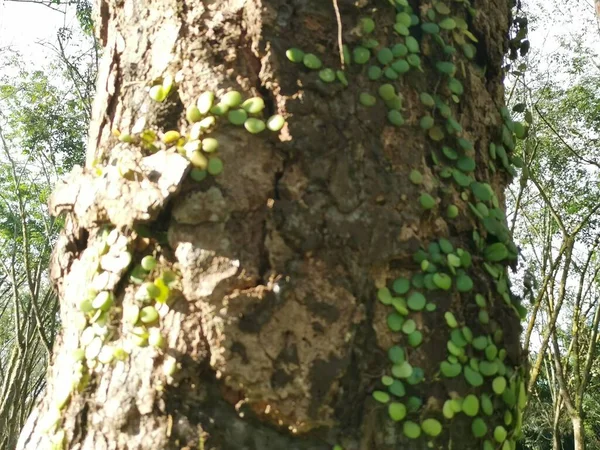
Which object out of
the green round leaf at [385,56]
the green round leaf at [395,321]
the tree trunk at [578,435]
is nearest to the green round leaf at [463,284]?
the green round leaf at [395,321]

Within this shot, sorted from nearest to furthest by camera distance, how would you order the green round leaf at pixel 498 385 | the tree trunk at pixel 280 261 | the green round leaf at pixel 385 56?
the tree trunk at pixel 280 261
the green round leaf at pixel 498 385
the green round leaf at pixel 385 56

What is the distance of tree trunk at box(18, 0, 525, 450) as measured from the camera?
4.59ft

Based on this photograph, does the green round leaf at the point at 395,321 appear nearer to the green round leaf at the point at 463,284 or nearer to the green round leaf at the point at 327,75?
the green round leaf at the point at 463,284

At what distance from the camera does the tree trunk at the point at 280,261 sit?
4.59 ft

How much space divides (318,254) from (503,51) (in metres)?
1.04

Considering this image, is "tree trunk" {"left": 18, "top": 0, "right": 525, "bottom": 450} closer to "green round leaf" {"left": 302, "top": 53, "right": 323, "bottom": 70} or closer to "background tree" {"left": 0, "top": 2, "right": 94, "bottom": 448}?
"green round leaf" {"left": 302, "top": 53, "right": 323, "bottom": 70}

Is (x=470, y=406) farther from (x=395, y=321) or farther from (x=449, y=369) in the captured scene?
(x=395, y=321)

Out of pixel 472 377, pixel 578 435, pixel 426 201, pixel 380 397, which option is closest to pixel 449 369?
pixel 472 377

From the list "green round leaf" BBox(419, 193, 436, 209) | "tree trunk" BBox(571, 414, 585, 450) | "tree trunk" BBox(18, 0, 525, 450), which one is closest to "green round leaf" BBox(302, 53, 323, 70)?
"tree trunk" BBox(18, 0, 525, 450)

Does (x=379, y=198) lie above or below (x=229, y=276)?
above

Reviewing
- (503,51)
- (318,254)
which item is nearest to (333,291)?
(318,254)

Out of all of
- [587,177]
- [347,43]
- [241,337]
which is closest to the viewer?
[241,337]

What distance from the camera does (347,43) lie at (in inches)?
65.6

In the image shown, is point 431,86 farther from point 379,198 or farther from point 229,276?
point 229,276
